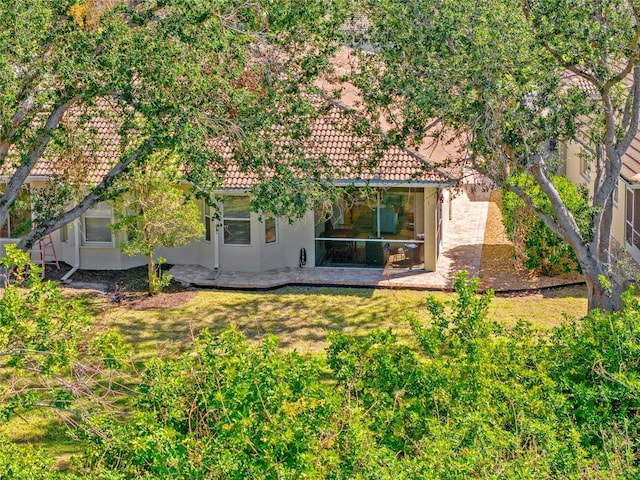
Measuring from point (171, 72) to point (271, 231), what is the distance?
396 inches

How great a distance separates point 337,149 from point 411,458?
13339 millimetres

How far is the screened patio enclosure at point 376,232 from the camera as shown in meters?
23.0

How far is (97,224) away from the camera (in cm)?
2378

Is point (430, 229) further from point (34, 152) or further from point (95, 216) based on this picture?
point (34, 152)

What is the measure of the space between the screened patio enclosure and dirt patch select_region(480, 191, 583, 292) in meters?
1.96

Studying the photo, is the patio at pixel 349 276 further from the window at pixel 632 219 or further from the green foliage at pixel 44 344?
the green foliage at pixel 44 344

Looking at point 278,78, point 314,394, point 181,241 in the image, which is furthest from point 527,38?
point 181,241

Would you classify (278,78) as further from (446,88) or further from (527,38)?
(527,38)

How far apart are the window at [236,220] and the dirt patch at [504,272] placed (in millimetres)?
6422

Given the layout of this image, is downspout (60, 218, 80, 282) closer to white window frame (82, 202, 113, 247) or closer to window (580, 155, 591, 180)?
white window frame (82, 202, 113, 247)

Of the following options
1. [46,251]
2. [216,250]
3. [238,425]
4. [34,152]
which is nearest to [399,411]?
[238,425]

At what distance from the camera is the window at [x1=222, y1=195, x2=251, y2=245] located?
23000 mm

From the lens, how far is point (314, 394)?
9859 mm

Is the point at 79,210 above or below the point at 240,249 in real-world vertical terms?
above
